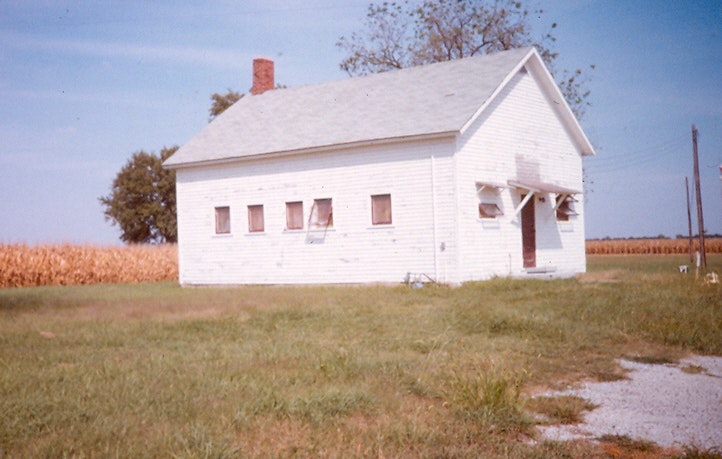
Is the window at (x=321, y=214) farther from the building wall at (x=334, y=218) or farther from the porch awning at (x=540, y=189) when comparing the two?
the porch awning at (x=540, y=189)

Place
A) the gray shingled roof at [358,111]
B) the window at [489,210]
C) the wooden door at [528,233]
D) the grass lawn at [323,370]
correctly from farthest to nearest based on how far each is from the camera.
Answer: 1. the wooden door at [528,233]
2. the gray shingled roof at [358,111]
3. the window at [489,210]
4. the grass lawn at [323,370]

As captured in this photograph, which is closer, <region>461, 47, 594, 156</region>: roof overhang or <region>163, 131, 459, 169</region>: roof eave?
<region>163, 131, 459, 169</region>: roof eave

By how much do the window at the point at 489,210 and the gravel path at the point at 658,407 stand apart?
41.5ft

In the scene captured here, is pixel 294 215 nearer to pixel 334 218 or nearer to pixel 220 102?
pixel 334 218

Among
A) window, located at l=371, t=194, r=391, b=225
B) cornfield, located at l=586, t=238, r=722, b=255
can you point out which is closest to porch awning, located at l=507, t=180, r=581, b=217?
window, located at l=371, t=194, r=391, b=225

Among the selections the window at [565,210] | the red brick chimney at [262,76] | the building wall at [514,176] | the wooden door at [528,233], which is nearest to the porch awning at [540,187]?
the building wall at [514,176]

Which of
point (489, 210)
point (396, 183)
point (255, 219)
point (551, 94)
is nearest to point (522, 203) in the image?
point (489, 210)

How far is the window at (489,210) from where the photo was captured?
20.9m

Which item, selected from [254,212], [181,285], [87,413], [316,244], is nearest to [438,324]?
[87,413]

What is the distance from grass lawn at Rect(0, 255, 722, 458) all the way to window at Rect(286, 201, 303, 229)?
314 inches

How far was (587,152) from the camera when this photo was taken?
86.4 ft

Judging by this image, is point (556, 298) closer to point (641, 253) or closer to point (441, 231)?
point (441, 231)

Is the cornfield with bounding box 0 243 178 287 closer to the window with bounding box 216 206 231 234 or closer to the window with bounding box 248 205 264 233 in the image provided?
the window with bounding box 216 206 231 234

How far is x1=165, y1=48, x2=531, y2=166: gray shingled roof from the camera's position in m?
21.0
